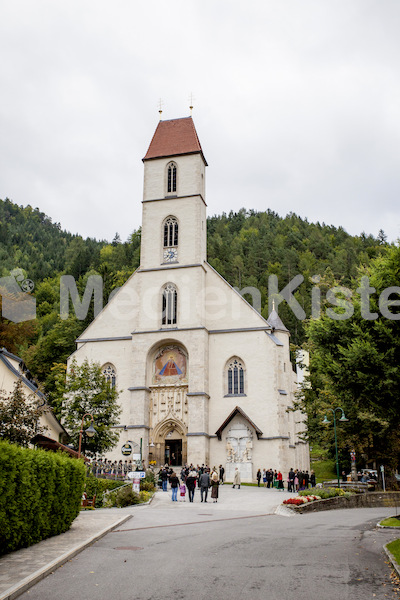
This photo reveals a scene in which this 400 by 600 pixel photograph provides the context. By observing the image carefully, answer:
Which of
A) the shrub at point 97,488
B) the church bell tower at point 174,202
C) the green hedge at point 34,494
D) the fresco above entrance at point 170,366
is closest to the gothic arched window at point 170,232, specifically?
the church bell tower at point 174,202

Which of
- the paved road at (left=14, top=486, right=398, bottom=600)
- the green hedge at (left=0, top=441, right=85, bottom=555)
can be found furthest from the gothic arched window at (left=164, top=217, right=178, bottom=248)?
the green hedge at (left=0, top=441, right=85, bottom=555)

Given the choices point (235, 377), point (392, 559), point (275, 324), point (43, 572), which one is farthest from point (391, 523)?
point (275, 324)

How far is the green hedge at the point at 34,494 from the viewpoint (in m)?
9.62

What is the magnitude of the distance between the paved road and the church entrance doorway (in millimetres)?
24157

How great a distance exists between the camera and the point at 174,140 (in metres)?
47.6

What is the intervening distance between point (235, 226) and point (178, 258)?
92.5 metres

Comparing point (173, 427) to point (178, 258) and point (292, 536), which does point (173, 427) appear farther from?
point (292, 536)

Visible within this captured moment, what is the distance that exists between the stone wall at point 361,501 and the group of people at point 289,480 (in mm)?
6186

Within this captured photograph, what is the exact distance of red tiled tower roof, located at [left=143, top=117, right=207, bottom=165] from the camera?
46.5 metres

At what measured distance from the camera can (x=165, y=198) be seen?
45406mm

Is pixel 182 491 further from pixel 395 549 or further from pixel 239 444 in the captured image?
pixel 395 549

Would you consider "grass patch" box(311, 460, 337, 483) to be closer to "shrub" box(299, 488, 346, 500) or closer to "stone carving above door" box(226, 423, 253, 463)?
"stone carving above door" box(226, 423, 253, 463)

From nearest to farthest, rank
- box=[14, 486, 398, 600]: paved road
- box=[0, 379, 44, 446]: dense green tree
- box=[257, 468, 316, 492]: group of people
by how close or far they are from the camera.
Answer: box=[14, 486, 398, 600]: paved road < box=[0, 379, 44, 446]: dense green tree < box=[257, 468, 316, 492]: group of people

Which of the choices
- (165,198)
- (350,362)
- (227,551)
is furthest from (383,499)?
(165,198)
